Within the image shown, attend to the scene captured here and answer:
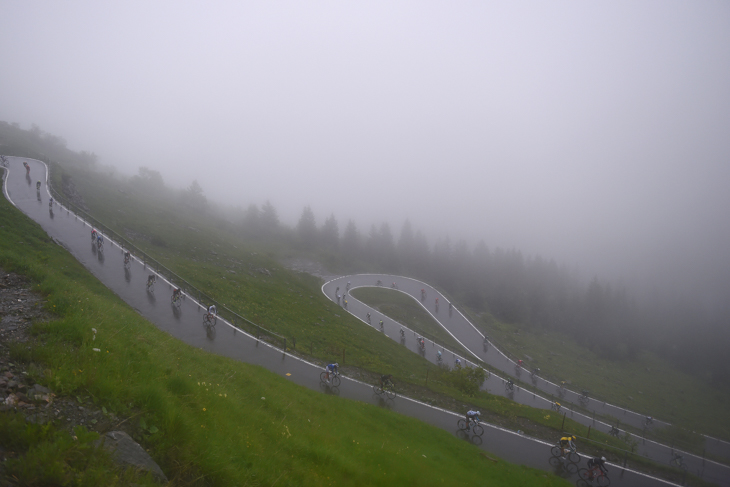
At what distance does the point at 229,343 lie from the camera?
74.0ft

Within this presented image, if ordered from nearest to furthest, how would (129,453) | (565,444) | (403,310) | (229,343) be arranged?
(129,453)
(565,444)
(229,343)
(403,310)

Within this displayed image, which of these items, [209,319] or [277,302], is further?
[277,302]

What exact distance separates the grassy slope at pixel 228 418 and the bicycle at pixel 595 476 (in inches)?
97.7

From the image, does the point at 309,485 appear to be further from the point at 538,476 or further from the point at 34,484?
the point at 538,476

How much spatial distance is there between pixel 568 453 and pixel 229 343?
22344mm

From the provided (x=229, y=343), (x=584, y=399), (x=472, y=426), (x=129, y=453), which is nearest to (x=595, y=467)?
(x=472, y=426)

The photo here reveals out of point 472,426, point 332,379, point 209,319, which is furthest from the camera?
point 209,319

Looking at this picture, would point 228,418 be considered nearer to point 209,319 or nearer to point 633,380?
point 209,319

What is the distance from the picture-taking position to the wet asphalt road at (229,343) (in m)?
18.7

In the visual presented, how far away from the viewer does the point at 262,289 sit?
131 ft

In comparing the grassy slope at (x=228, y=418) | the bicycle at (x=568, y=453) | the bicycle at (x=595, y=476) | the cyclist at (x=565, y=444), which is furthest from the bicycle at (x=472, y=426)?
the bicycle at (x=595, y=476)

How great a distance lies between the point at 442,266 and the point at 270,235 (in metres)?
59.1

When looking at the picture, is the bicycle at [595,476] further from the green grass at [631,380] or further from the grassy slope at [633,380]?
the grassy slope at [633,380]

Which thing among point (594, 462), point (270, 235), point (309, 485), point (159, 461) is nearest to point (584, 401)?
point (594, 462)
